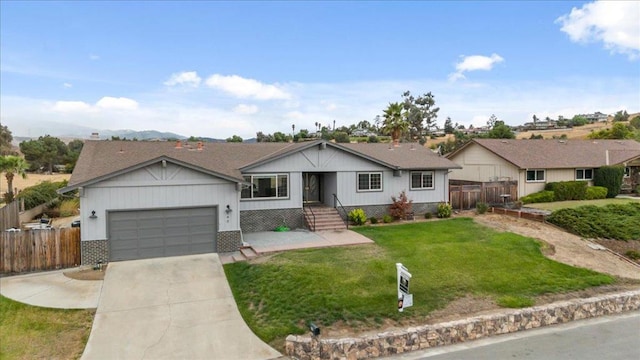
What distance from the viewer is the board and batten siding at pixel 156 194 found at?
14.5 metres

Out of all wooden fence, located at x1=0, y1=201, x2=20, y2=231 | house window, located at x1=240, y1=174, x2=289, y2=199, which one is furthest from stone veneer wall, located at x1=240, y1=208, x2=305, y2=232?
wooden fence, located at x1=0, y1=201, x2=20, y2=231

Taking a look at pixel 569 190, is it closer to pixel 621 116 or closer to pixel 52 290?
pixel 52 290

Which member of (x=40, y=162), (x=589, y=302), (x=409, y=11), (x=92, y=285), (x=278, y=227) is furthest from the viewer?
(x=40, y=162)

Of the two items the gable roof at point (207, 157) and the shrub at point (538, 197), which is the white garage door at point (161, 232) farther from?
the shrub at point (538, 197)

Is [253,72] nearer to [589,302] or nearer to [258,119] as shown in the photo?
[258,119]

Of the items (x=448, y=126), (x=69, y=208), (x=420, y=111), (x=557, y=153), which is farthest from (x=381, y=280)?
(x=448, y=126)

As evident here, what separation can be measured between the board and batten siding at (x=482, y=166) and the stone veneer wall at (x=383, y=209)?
8148mm

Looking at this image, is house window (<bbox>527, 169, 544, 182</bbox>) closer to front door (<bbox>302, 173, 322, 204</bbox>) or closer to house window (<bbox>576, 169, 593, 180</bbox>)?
house window (<bbox>576, 169, 593, 180</bbox>)

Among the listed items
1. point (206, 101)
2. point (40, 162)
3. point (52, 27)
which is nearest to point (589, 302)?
point (52, 27)

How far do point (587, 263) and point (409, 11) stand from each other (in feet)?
55.8

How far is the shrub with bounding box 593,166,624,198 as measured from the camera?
29328 mm

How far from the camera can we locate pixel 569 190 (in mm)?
28234

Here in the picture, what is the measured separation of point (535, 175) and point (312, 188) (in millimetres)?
16684

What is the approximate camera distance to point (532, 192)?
2828 centimetres
